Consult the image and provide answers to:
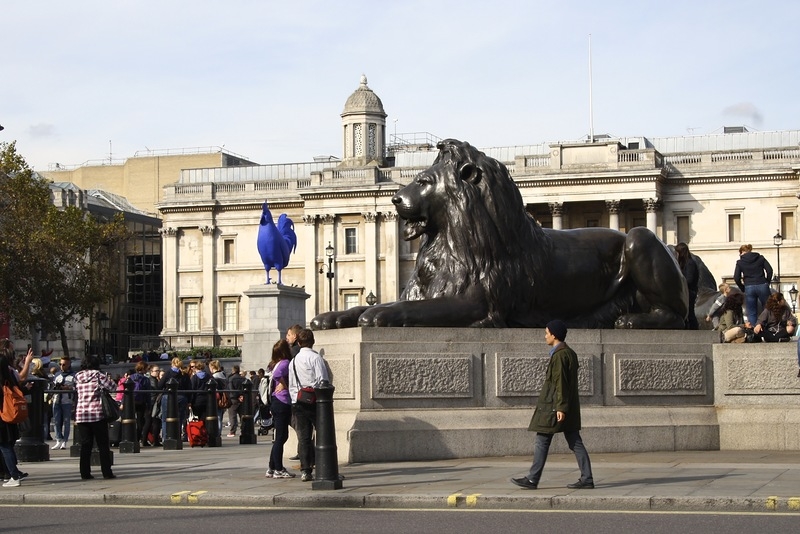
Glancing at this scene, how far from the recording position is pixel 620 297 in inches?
707

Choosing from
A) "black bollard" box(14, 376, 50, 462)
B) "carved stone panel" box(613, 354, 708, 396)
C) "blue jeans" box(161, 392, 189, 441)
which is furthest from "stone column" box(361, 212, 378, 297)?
"carved stone panel" box(613, 354, 708, 396)

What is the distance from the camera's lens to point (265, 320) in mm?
49438

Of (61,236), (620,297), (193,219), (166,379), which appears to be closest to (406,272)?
(193,219)

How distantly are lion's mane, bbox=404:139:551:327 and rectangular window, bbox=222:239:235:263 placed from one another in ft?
263

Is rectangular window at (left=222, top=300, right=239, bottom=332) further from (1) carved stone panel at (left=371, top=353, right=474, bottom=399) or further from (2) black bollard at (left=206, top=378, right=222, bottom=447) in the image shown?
(1) carved stone panel at (left=371, top=353, right=474, bottom=399)

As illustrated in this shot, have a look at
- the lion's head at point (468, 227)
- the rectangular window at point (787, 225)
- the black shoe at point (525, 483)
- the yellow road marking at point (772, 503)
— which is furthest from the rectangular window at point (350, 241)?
the yellow road marking at point (772, 503)

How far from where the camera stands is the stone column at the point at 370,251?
92188mm

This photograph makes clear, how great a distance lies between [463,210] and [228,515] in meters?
5.55

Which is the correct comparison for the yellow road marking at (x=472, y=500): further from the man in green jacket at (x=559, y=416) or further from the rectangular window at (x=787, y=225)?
the rectangular window at (x=787, y=225)

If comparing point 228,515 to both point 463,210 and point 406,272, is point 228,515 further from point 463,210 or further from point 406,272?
point 406,272

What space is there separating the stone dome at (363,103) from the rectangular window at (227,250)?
37.1ft

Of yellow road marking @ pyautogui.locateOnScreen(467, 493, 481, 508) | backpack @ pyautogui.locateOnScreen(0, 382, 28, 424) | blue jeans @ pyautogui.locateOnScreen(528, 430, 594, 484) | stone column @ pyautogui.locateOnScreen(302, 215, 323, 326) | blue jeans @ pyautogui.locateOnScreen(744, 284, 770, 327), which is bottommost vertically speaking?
yellow road marking @ pyautogui.locateOnScreen(467, 493, 481, 508)

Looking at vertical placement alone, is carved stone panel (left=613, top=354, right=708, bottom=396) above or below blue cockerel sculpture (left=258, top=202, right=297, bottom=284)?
below

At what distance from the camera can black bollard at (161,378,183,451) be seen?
24.0m
